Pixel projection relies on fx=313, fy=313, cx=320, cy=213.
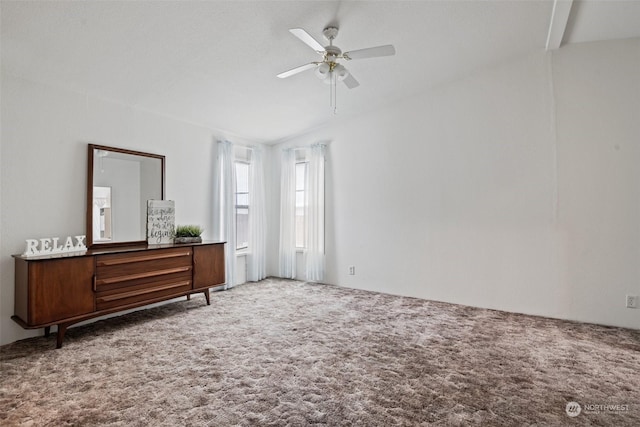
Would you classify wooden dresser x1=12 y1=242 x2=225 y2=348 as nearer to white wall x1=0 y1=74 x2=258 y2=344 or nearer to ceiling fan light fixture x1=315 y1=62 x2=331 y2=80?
white wall x1=0 y1=74 x2=258 y2=344

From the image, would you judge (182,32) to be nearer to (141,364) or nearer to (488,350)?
(141,364)

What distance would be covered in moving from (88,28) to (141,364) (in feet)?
8.88

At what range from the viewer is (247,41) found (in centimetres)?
294

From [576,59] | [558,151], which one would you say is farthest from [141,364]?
[576,59]

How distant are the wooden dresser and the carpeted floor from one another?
30 cm

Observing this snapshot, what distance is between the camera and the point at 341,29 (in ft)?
9.91

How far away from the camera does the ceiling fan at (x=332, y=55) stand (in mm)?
2576

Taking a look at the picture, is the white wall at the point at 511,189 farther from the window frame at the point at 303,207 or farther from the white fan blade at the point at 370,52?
the white fan blade at the point at 370,52

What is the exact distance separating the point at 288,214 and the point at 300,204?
0.29 meters

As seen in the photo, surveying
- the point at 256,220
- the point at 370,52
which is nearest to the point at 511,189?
the point at 370,52

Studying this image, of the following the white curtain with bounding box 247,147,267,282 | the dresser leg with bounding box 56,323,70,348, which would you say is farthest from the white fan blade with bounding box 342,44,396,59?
the dresser leg with bounding box 56,323,70,348

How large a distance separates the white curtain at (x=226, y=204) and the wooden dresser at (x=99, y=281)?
85cm

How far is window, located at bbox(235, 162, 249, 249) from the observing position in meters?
5.36

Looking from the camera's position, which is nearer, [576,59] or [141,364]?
[141,364]
